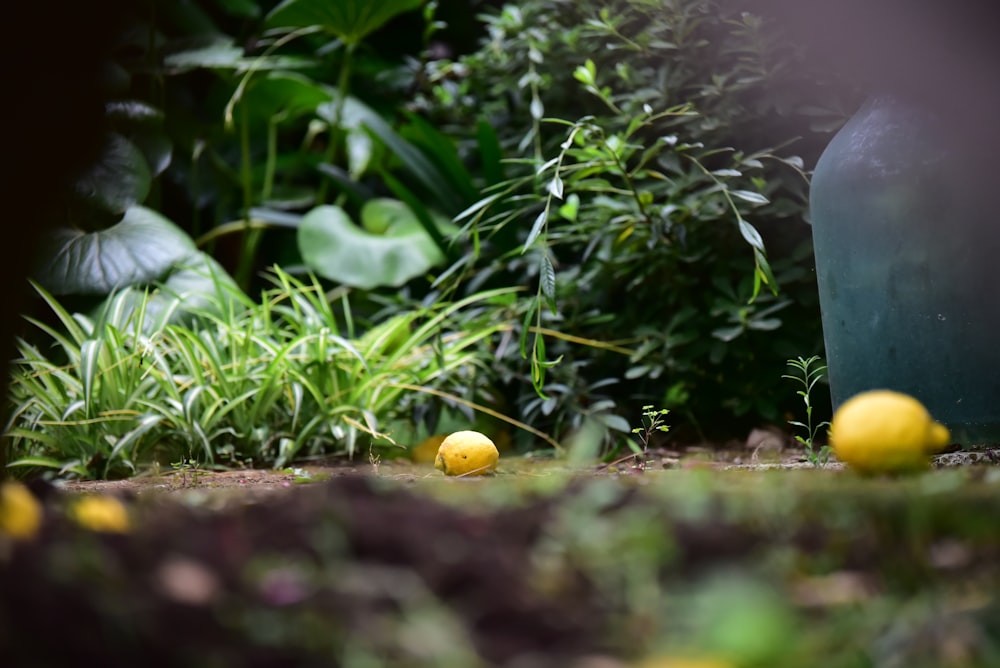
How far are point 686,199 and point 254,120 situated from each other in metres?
2.49

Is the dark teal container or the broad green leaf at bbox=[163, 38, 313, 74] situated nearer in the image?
the dark teal container

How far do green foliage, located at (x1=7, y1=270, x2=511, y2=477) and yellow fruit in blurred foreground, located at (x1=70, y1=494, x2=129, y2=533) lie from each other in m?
1.26

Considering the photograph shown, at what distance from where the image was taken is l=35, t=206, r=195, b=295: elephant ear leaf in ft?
9.27

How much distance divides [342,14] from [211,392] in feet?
6.06

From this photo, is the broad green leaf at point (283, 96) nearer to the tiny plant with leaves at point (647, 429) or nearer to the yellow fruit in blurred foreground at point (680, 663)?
the tiny plant with leaves at point (647, 429)

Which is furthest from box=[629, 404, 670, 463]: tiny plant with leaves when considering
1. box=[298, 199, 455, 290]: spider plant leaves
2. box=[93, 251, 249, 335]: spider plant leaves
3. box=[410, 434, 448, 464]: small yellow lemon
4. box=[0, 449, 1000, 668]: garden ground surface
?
box=[93, 251, 249, 335]: spider plant leaves

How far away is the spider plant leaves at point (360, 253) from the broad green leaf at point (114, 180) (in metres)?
0.63

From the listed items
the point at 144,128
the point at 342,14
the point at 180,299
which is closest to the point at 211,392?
the point at 180,299

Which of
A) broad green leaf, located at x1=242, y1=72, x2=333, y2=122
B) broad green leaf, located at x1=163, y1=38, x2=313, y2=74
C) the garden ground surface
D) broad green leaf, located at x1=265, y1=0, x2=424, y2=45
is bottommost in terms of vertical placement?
the garden ground surface

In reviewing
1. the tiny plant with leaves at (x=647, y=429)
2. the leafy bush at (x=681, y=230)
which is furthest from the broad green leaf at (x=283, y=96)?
the tiny plant with leaves at (x=647, y=429)

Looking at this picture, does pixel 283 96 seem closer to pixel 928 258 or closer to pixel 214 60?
pixel 214 60

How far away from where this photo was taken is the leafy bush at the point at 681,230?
2268 millimetres

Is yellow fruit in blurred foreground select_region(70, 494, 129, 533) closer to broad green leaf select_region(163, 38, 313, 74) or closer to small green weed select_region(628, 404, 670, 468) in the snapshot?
small green weed select_region(628, 404, 670, 468)

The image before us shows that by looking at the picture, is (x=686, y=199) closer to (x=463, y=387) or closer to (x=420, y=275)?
(x=463, y=387)
